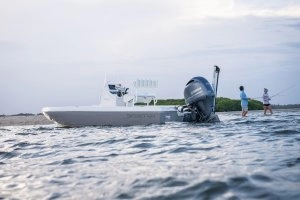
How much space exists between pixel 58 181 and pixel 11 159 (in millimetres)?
3342

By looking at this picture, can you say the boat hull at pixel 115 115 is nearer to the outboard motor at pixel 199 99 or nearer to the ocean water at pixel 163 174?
the outboard motor at pixel 199 99

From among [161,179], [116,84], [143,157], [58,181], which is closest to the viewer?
[161,179]

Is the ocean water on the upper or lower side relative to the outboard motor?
lower

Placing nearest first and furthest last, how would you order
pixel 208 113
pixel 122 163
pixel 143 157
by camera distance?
pixel 122 163 < pixel 143 157 < pixel 208 113

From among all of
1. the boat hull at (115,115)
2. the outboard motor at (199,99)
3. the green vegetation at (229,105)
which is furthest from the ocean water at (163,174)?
the green vegetation at (229,105)

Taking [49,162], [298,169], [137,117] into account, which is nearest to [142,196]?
[298,169]

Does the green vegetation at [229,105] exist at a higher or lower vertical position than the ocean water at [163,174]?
higher

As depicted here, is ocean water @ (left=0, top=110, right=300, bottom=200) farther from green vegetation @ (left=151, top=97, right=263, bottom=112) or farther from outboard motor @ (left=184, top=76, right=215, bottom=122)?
green vegetation @ (left=151, top=97, right=263, bottom=112)

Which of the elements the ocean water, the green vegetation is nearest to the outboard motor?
the ocean water

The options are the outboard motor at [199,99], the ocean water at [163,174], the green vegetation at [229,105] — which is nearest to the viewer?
the ocean water at [163,174]

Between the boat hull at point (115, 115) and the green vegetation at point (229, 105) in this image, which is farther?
the green vegetation at point (229, 105)

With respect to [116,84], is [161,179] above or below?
below

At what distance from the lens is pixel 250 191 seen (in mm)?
4086

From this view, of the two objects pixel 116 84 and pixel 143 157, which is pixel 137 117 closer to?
pixel 116 84
